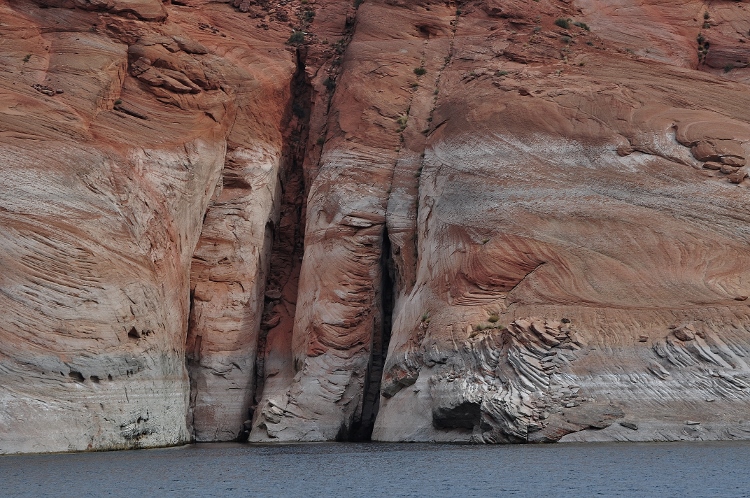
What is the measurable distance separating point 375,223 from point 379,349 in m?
5.08

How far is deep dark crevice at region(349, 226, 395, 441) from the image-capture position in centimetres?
4809

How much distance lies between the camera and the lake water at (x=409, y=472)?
95.8 ft

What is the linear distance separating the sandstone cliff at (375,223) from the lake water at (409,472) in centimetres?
245

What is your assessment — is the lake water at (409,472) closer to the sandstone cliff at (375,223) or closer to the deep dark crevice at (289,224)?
the sandstone cliff at (375,223)

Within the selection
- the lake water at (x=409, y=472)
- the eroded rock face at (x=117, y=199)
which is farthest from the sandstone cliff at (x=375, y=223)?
the lake water at (x=409, y=472)

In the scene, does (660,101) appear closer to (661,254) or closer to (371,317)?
(661,254)

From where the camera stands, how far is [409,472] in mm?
33375

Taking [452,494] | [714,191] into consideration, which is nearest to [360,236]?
[714,191]

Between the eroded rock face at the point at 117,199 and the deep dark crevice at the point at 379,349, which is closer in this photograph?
the eroded rock face at the point at 117,199

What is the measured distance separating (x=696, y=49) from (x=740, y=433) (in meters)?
23.2

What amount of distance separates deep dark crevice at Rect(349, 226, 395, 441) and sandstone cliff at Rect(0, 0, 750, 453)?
12 cm

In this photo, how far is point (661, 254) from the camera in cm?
4241

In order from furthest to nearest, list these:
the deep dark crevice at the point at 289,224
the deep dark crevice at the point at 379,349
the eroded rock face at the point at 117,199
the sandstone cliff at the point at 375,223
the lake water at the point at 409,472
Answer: the deep dark crevice at the point at 289,224 < the deep dark crevice at the point at 379,349 < the eroded rock face at the point at 117,199 < the sandstone cliff at the point at 375,223 < the lake water at the point at 409,472

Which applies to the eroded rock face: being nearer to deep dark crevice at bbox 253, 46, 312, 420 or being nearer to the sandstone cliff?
the sandstone cliff
